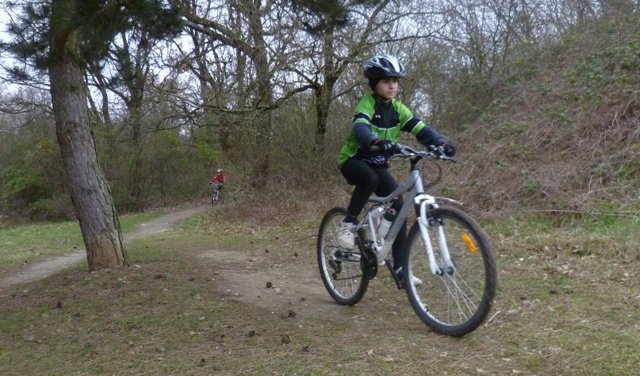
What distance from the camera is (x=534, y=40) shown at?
1612cm

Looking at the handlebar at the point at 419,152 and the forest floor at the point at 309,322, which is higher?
the handlebar at the point at 419,152

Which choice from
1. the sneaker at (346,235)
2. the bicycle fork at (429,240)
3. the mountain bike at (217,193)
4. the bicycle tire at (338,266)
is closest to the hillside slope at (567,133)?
the bicycle tire at (338,266)

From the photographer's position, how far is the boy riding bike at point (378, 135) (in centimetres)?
419

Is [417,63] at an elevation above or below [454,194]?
above

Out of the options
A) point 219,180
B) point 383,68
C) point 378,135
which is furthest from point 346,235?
point 219,180

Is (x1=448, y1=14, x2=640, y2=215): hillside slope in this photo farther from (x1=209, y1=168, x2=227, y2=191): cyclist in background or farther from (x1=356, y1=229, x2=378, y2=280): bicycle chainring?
(x1=209, y1=168, x2=227, y2=191): cyclist in background

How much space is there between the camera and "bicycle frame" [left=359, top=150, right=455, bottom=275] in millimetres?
3750

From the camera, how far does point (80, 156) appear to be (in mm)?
6047

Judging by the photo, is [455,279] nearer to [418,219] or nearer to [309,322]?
[418,219]

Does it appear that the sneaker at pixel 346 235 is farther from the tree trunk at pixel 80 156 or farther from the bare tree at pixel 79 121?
the tree trunk at pixel 80 156

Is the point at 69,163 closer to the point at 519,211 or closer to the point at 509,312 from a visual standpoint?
the point at 509,312

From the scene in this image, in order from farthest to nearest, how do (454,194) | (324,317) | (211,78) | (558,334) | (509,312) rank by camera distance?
(211,78) < (454,194) < (324,317) < (509,312) < (558,334)

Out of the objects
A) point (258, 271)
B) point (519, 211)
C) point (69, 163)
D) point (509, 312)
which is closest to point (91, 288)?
point (69, 163)

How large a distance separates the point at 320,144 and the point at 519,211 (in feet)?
28.0
